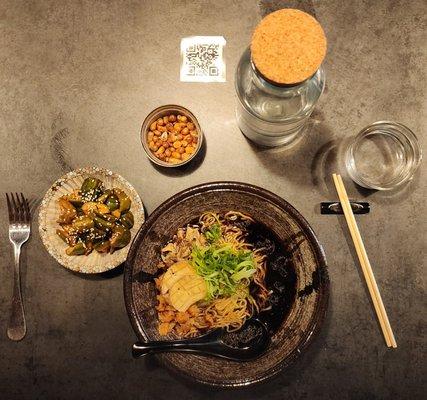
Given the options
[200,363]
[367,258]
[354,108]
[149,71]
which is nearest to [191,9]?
[149,71]

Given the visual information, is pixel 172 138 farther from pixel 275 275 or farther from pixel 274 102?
pixel 275 275

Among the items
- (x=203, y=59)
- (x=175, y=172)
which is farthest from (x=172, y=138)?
(x=203, y=59)

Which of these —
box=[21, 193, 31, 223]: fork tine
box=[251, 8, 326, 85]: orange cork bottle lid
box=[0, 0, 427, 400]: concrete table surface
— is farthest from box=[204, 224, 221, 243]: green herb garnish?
box=[21, 193, 31, 223]: fork tine

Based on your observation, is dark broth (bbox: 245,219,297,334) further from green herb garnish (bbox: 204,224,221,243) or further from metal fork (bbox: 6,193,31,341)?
metal fork (bbox: 6,193,31,341)

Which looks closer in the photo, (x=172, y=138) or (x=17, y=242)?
(x=172, y=138)

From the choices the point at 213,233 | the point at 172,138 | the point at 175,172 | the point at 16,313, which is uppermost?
the point at 172,138

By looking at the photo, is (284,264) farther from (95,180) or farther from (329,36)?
(329,36)
